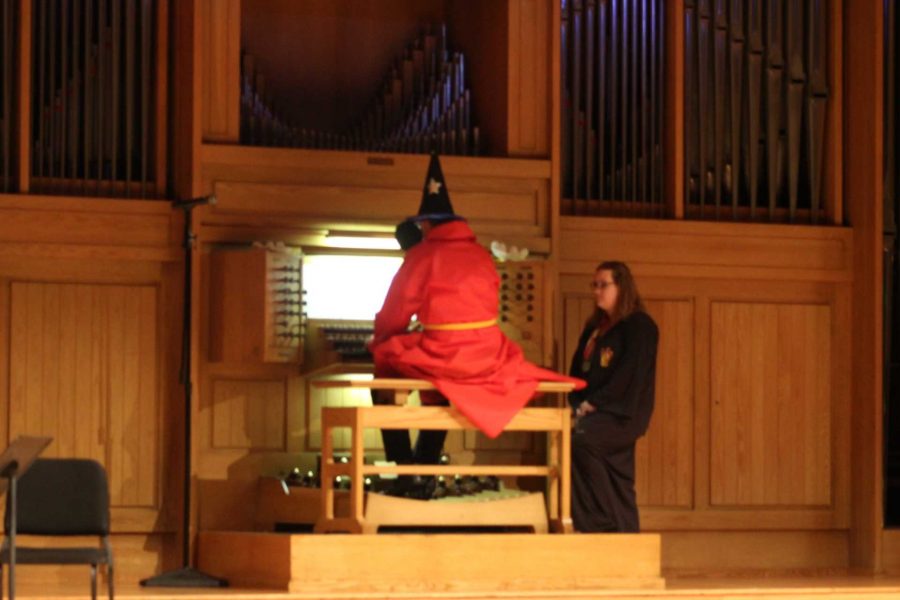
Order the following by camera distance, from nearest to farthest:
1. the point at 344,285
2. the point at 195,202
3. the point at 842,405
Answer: the point at 195,202 < the point at 344,285 < the point at 842,405

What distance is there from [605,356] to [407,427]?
1.34m

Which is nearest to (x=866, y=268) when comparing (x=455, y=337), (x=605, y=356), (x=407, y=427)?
(x=605, y=356)

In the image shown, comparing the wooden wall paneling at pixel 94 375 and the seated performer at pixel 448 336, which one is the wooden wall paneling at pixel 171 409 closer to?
the wooden wall paneling at pixel 94 375

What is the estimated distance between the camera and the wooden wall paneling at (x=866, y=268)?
10.4 metres

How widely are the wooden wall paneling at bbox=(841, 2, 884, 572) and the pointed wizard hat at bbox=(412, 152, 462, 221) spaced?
273cm

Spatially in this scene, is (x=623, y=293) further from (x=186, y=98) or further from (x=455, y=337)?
(x=186, y=98)

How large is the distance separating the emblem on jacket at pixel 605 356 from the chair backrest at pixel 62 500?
2603 millimetres

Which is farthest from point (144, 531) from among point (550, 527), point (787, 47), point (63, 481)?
point (787, 47)

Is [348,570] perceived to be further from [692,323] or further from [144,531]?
[692,323]

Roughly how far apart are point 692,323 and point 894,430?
4.32ft

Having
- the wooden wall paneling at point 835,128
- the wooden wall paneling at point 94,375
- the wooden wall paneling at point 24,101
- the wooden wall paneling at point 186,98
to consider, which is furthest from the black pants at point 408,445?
the wooden wall paneling at point 835,128

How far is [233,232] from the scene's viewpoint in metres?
9.80

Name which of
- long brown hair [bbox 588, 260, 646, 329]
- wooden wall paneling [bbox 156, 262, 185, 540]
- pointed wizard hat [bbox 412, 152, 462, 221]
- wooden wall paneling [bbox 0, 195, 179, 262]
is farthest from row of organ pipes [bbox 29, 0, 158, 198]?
long brown hair [bbox 588, 260, 646, 329]

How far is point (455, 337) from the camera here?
346 inches
